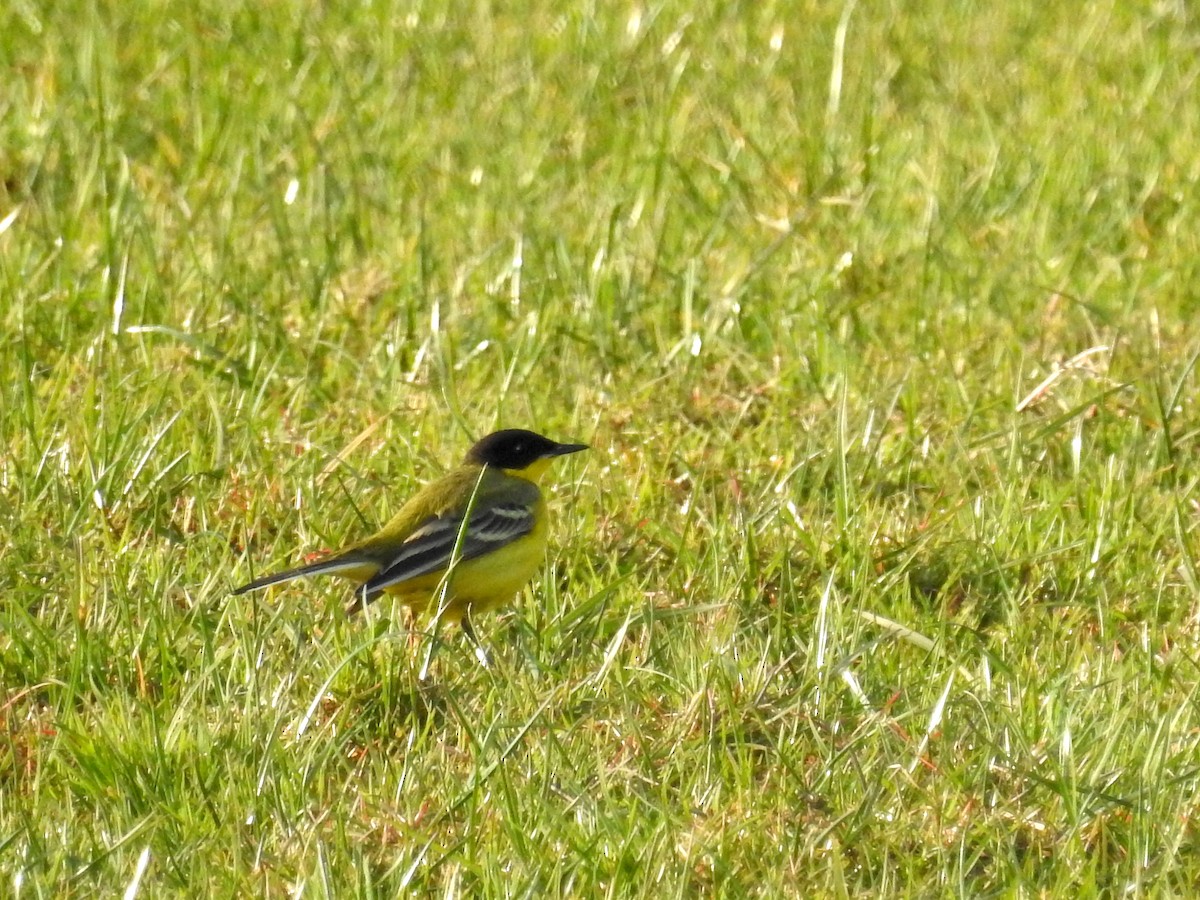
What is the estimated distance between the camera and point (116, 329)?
271 inches

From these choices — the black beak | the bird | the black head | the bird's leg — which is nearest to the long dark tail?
the bird

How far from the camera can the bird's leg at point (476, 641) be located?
5023 millimetres

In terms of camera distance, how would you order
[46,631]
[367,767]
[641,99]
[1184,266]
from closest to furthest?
[367,767]
[46,631]
[1184,266]
[641,99]

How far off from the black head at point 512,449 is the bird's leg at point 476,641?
2.07ft

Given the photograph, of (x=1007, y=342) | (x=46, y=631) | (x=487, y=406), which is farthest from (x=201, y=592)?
(x=1007, y=342)

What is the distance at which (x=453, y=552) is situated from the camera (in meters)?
5.05

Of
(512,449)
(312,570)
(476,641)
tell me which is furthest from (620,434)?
(312,570)

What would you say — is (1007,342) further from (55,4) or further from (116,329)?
(55,4)

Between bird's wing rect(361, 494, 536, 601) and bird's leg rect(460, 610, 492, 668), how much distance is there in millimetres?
167

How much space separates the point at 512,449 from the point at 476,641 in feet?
Result: 3.02

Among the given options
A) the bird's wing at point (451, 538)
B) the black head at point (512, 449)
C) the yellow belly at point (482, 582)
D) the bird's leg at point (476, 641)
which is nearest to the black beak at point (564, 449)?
the black head at point (512, 449)

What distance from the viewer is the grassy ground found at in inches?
169

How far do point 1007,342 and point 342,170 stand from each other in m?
3.02

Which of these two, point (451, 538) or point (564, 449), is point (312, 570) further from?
point (564, 449)
